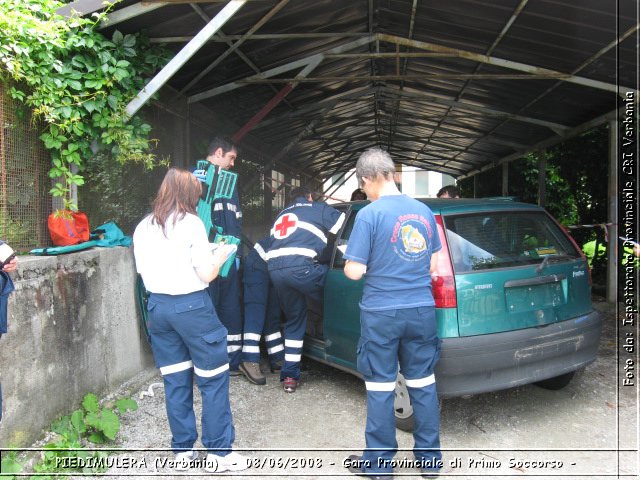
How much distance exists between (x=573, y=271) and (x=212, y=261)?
260 centimetres

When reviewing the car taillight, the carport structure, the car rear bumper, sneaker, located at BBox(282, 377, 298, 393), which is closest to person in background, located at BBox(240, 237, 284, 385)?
sneaker, located at BBox(282, 377, 298, 393)

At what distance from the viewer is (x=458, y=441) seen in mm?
3502

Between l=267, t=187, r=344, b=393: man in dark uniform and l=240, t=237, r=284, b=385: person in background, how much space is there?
28cm

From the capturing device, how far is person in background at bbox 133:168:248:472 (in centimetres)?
298

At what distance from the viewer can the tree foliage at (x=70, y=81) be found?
3.47 m

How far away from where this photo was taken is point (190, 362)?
316 centimetres

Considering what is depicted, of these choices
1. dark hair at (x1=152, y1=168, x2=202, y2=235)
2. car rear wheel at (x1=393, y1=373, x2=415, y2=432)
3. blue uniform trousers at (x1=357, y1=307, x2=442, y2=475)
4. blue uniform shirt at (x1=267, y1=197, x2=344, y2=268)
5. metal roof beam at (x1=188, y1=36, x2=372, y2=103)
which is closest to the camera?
blue uniform trousers at (x1=357, y1=307, x2=442, y2=475)

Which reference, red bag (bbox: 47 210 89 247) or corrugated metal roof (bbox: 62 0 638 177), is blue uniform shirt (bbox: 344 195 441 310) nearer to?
red bag (bbox: 47 210 89 247)

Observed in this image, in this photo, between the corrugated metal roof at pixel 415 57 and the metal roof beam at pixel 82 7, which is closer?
the metal roof beam at pixel 82 7

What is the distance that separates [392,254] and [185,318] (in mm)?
1258

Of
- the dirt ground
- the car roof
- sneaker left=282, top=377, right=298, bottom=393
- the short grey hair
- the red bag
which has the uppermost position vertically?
the short grey hair

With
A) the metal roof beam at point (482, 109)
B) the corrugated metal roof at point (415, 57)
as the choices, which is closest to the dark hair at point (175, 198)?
the corrugated metal roof at point (415, 57)

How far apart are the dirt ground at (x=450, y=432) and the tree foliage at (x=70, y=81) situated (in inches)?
79.0

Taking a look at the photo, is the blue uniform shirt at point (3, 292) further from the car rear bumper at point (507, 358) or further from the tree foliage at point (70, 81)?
the car rear bumper at point (507, 358)
